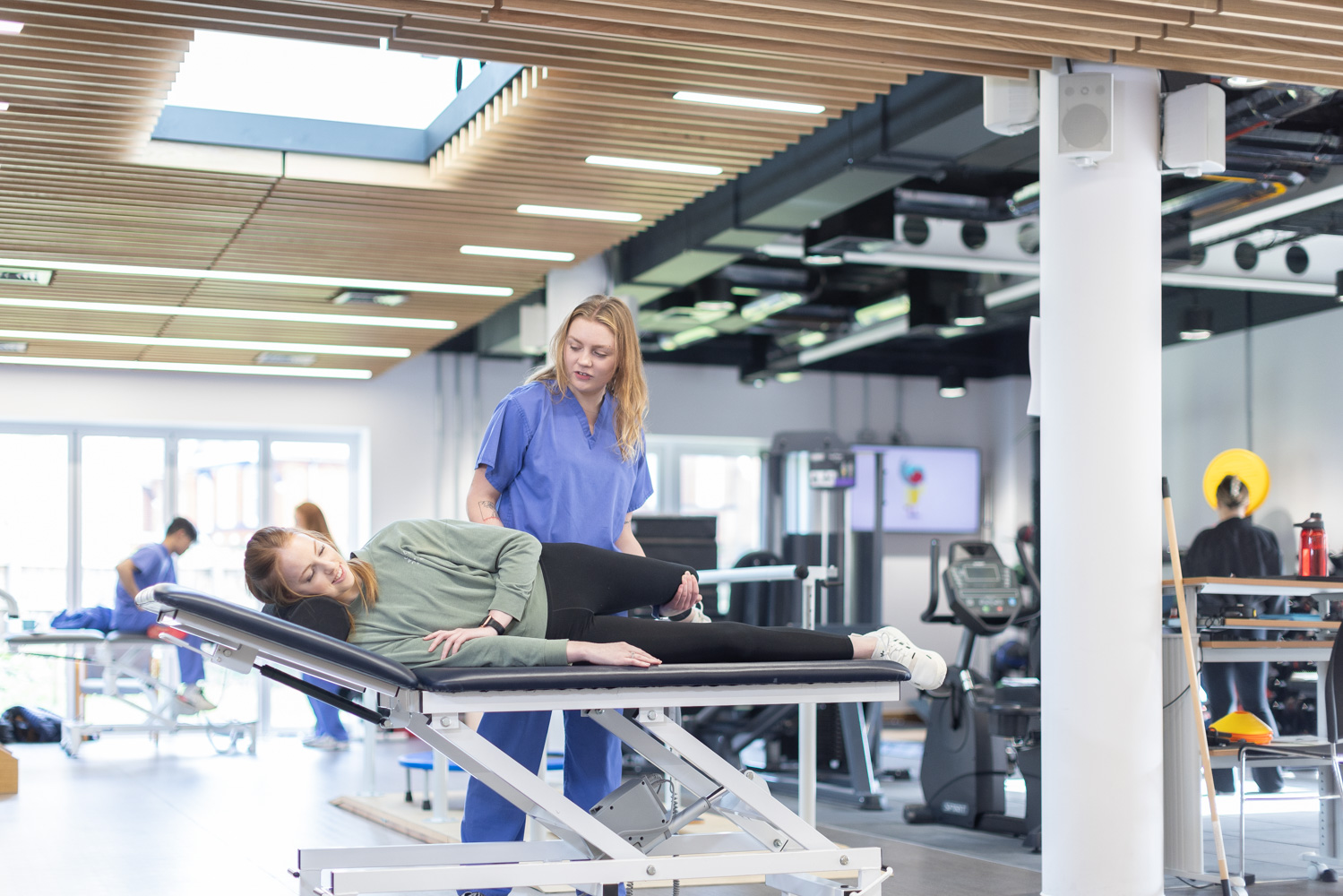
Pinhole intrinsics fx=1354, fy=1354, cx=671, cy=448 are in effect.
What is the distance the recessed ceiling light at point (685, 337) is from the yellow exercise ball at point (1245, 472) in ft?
12.7

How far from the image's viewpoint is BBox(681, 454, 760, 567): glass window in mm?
11992

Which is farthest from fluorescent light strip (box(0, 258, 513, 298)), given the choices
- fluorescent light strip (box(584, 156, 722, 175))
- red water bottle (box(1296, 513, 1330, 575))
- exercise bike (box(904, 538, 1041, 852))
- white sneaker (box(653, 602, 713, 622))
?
white sneaker (box(653, 602, 713, 622))

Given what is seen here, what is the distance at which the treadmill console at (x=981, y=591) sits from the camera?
567 centimetres

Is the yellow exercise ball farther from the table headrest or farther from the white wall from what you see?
the table headrest

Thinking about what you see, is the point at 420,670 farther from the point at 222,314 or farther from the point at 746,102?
the point at 222,314

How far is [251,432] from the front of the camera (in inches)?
422

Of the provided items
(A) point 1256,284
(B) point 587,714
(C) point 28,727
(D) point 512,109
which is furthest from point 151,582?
(A) point 1256,284

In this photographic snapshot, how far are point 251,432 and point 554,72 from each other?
6.99m

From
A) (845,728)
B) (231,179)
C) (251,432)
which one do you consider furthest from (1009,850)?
(251,432)

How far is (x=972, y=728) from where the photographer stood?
18.5 ft

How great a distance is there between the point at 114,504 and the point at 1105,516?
8.54 metres

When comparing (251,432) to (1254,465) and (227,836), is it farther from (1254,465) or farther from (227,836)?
(1254,465)

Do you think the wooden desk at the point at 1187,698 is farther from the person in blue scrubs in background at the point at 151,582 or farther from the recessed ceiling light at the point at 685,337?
the person in blue scrubs in background at the point at 151,582

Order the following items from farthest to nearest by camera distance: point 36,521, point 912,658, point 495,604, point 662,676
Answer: point 36,521, point 912,658, point 495,604, point 662,676
